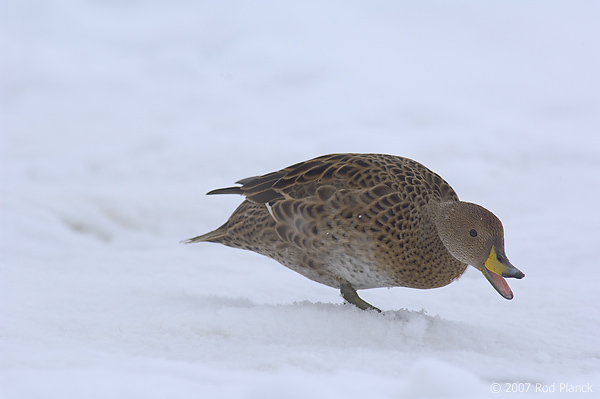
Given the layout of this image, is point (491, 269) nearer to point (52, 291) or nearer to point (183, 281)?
point (183, 281)

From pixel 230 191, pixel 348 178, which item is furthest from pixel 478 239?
pixel 230 191

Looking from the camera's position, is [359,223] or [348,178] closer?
[359,223]

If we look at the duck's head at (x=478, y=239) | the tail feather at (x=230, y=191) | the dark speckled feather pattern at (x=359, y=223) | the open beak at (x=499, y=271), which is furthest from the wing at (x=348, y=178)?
the open beak at (x=499, y=271)

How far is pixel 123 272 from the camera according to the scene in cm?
420

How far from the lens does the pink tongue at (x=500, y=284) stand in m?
2.95

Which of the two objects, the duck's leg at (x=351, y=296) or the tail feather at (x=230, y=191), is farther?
the tail feather at (x=230, y=191)

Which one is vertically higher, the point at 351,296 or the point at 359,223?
the point at 359,223

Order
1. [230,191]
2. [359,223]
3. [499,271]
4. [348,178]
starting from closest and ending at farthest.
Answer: [499,271] → [359,223] → [348,178] → [230,191]

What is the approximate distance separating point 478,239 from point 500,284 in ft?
0.76

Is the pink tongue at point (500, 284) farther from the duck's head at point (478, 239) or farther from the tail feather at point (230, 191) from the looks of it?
the tail feather at point (230, 191)

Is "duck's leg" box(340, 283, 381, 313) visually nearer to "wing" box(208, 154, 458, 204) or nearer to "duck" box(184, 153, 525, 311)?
"duck" box(184, 153, 525, 311)

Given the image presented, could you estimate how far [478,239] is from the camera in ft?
9.93

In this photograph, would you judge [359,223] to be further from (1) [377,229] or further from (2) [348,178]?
(2) [348,178]

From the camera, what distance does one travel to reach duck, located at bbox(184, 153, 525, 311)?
3.06m
